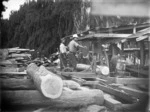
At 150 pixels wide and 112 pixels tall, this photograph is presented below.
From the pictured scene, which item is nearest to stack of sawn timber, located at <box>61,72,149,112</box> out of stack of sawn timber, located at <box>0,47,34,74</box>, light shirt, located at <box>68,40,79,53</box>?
light shirt, located at <box>68,40,79,53</box>

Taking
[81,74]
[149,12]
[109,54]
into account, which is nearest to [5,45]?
[149,12]

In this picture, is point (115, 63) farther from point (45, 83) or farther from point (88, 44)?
point (45, 83)

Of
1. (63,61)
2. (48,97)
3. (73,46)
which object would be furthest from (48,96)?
(73,46)

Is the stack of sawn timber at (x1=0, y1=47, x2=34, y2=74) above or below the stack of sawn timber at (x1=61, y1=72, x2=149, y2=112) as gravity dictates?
above

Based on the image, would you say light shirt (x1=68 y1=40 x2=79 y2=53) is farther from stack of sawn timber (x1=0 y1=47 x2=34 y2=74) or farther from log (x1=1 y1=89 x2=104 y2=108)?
log (x1=1 y1=89 x2=104 y2=108)

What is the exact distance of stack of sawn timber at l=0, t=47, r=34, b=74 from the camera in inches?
126

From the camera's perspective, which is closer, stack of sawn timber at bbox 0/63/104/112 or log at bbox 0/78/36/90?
stack of sawn timber at bbox 0/63/104/112

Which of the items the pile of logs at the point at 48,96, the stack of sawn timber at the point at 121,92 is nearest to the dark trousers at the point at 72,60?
the stack of sawn timber at the point at 121,92

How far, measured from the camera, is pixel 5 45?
3.02m

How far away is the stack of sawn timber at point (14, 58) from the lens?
320 cm

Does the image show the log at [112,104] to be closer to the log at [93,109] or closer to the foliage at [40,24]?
the log at [93,109]

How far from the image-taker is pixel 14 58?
368 centimetres

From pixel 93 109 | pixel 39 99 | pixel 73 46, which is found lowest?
pixel 93 109

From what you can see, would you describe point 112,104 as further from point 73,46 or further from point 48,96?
point 73,46
